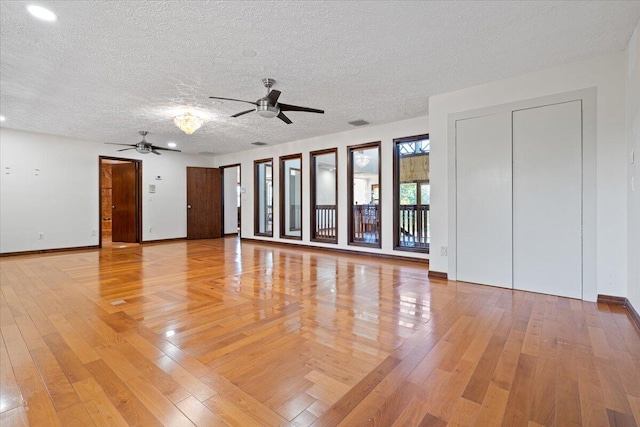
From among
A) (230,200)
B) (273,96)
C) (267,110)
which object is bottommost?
(230,200)

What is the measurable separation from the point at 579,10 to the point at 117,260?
7106mm

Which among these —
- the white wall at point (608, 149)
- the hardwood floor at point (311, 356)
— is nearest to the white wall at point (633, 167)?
the white wall at point (608, 149)

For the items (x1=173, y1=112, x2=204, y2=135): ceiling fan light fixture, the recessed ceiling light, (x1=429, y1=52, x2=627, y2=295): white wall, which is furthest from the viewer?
(x1=173, y1=112, x2=204, y2=135): ceiling fan light fixture

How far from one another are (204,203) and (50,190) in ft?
11.5

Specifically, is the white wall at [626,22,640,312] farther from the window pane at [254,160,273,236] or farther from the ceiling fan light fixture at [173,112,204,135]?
the window pane at [254,160,273,236]

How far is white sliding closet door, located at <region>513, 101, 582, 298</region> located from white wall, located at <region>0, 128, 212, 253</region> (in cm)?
833

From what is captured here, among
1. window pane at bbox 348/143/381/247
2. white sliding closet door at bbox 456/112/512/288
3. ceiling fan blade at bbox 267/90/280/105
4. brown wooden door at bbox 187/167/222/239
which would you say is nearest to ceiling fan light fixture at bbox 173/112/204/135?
ceiling fan blade at bbox 267/90/280/105

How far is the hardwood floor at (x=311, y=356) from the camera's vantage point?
58.1 inches

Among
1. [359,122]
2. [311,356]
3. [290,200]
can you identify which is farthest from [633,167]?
[290,200]

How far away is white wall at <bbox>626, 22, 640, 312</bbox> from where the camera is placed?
2.60m

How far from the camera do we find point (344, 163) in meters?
6.50

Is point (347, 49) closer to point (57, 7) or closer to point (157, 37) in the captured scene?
point (157, 37)

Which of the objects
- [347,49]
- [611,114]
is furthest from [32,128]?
[611,114]

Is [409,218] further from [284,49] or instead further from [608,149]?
[284,49]
